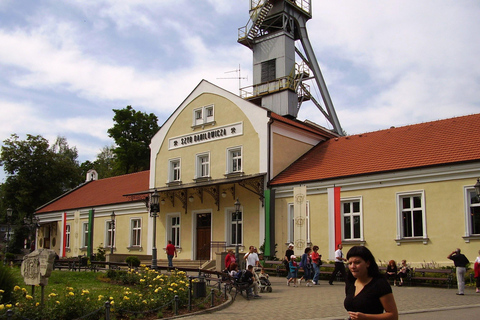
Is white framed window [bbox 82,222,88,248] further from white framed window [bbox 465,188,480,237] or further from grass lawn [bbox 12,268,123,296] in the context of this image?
white framed window [bbox 465,188,480,237]

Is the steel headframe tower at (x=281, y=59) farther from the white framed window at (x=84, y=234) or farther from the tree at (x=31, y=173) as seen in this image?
the tree at (x=31, y=173)

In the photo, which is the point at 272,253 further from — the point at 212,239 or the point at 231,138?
the point at 231,138

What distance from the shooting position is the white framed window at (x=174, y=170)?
32.1 m

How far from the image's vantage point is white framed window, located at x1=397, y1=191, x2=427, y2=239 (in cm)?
2106

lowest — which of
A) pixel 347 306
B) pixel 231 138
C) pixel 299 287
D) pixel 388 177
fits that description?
pixel 299 287

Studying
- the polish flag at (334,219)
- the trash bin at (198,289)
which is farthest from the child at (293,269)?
the trash bin at (198,289)

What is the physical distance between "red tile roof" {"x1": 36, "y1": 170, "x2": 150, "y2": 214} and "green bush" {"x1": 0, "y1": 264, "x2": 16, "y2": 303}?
890 inches

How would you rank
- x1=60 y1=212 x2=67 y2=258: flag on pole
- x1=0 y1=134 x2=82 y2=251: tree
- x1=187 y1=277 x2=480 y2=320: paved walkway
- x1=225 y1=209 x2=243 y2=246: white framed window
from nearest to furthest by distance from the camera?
x1=187 y1=277 x2=480 y2=320: paved walkway → x1=225 y1=209 x2=243 y2=246: white framed window → x1=60 y1=212 x2=67 y2=258: flag on pole → x1=0 y1=134 x2=82 y2=251: tree

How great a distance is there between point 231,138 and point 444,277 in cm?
1413

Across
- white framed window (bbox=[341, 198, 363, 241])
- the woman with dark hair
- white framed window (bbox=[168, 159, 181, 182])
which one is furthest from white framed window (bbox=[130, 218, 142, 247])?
the woman with dark hair

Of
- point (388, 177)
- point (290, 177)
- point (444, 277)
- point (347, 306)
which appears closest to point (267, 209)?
point (290, 177)

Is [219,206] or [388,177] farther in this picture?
[219,206]

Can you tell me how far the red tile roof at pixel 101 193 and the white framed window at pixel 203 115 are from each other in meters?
8.08

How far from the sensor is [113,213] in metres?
35.3
